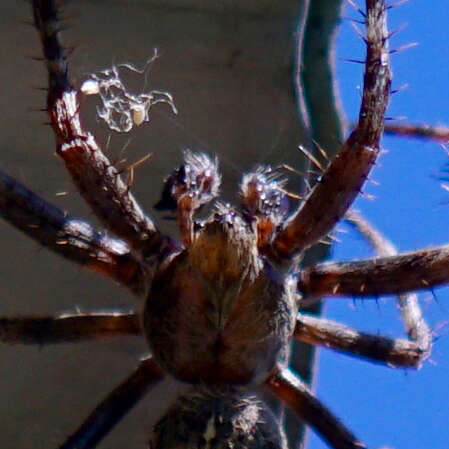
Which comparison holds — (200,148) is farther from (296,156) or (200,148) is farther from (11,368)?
(11,368)

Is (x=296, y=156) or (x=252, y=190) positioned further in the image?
(x=296, y=156)

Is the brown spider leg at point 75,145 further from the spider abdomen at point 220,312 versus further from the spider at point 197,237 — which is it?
the spider abdomen at point 220,312

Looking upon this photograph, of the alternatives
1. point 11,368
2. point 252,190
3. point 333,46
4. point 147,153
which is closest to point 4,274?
point 11,368

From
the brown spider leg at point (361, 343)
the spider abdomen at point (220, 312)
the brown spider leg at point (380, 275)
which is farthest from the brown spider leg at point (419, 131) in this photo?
the spider abdomen at point (220, 312)

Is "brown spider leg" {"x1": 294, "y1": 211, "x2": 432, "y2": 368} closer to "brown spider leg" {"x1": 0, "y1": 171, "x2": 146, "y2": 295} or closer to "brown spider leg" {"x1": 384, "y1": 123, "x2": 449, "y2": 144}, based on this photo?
"brown spider leg" {"x1": 384, "y1": 123, "x2": 449, "y2": 144}

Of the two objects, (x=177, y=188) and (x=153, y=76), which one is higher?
(x=153, y=76)

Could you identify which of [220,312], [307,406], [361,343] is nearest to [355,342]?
[361,343]

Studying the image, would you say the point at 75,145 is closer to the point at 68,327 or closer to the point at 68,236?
the point at 68,236
